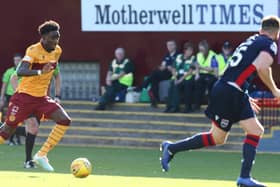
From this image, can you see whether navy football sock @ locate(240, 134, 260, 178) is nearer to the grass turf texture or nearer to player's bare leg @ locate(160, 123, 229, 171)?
player's bare leg @ locate(160, 123, 229, 171)

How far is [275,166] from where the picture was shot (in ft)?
56.6

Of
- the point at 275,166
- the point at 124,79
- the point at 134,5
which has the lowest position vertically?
the point at 275,166

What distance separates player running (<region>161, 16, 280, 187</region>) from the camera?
1244cm

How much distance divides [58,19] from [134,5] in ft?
7.49

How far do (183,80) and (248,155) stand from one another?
30.1 ft

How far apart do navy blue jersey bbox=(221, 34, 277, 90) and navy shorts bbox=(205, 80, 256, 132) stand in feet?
0.40

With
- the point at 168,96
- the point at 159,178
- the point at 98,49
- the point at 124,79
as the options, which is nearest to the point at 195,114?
the point at 168,96

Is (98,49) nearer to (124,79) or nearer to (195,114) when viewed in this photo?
(124,79)

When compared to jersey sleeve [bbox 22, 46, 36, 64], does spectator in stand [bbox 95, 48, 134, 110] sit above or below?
below

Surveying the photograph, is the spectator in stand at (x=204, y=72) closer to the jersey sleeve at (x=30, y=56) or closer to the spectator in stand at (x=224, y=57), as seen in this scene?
the spectator in stand at (x=224, y=57)

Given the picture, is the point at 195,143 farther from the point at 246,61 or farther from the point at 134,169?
the point at 134,169

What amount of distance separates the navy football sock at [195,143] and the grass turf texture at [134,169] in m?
0.54

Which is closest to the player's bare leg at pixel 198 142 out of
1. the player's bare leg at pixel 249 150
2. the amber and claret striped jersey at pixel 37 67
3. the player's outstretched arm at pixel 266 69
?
the player's bare leg at pixel 249 150

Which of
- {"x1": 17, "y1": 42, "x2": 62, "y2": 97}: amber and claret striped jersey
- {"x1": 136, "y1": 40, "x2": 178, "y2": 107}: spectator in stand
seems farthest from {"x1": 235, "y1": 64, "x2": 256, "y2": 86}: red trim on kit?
{"x1": 136, "y1": 40, "x2": 178, "y2": 107}: spectator in stand
